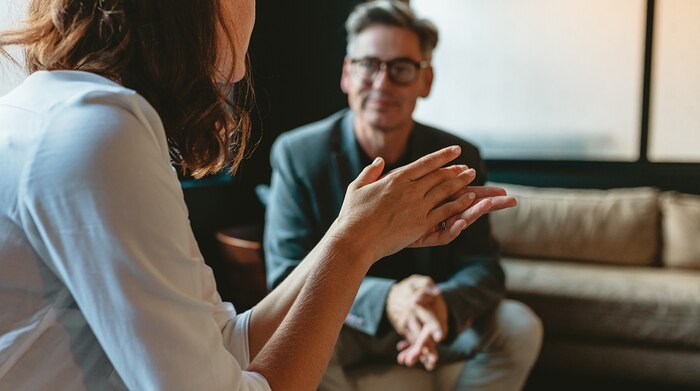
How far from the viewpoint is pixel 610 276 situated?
9.48 ft

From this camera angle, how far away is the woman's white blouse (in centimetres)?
59

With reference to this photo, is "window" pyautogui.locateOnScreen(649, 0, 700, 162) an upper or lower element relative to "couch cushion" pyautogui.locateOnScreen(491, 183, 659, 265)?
upper

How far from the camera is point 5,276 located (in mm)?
652

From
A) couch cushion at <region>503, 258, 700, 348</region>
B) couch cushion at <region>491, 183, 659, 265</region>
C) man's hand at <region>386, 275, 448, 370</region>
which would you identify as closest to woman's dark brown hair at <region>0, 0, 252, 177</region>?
man's hand at <region>386, 275, 448, 370</region>

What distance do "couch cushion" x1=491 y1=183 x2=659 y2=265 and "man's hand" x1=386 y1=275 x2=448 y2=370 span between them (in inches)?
65.8

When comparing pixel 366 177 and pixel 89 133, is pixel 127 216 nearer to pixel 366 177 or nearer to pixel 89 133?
pixel 89 133

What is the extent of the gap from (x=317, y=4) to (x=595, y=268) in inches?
84.7

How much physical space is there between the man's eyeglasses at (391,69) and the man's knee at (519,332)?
0.77 metres

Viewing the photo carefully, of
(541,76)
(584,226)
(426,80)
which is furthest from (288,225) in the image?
(541,76)

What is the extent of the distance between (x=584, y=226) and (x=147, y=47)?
111 inches

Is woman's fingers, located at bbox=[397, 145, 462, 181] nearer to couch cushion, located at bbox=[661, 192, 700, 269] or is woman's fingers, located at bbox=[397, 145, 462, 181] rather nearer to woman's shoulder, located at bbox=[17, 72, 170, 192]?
woman's shoulder, located at bbox=[17, 72, 170, 192]

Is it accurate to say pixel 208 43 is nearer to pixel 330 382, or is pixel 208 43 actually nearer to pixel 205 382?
pixel 205 382

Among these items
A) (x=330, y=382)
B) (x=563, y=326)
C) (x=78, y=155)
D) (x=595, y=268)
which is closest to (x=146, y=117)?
(x=78, y=155)

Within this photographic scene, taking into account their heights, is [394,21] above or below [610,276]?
above
